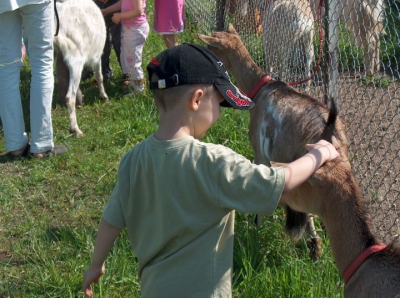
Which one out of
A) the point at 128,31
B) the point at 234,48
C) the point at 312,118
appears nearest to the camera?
the point at 312,118

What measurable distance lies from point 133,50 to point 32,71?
198cm

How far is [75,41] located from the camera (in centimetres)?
637

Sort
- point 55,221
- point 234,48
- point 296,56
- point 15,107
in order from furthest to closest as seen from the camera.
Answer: point 296,56
point 15,107
point 234,48
point 55,221

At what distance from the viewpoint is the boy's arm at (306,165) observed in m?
2.24

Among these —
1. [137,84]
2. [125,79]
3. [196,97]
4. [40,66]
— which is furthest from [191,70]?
[125,79]

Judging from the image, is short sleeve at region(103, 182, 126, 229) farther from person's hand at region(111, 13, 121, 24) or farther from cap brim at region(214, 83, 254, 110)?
person's hand at region(111, 13, 121, 24)

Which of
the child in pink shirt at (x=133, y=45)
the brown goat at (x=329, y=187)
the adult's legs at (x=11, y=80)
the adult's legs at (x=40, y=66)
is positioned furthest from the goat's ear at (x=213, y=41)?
the child in pink shirt at (x=133, y=45)

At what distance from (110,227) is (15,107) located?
3486 mm

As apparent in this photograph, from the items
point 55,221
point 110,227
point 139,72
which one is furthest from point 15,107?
point 110,227

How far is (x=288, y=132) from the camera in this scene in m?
3.93

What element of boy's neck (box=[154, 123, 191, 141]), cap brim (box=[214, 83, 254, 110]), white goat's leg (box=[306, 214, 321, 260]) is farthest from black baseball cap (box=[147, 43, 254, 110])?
white goat's leg (box=[306, 214, 321, 260])

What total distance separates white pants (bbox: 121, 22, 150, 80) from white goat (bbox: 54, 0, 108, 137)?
→ 457 mm

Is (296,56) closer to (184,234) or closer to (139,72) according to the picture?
(139,72)

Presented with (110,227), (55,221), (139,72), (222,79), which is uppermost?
(222,79)
